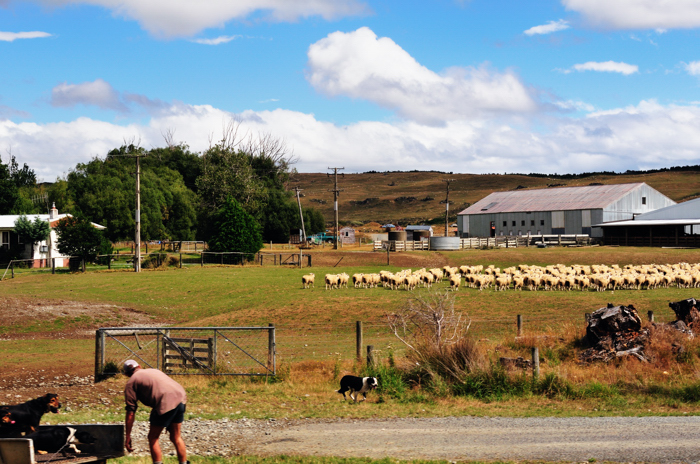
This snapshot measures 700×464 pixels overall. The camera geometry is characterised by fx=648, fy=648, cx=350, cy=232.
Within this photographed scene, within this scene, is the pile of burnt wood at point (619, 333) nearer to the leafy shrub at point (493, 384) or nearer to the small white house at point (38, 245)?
the leafy shrub at point (493, 384)

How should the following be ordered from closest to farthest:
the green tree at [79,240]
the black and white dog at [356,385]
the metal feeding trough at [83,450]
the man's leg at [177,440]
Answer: the metal feeding trough at [83,450] < the man's leg at [177,440] < the black and white dog at [356,385] < the green tree at [79,240]

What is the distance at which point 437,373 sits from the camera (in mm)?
15344

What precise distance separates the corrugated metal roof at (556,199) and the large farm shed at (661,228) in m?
4.74

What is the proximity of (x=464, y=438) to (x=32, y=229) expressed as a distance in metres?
53.8

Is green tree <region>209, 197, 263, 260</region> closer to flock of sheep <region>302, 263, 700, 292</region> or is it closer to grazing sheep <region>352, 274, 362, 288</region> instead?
grazing sheep <region>352, 274, 362, 288</region>

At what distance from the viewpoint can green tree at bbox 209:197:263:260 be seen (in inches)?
2286

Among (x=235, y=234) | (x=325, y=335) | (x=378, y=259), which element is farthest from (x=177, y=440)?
(x=235, y=234)

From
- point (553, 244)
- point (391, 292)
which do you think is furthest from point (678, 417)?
point (553, 244)

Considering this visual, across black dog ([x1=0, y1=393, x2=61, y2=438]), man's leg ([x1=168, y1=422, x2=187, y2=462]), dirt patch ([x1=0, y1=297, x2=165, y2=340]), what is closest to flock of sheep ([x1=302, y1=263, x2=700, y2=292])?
dirt patch ([x1=0, y1=297, x2=165, y2=340])

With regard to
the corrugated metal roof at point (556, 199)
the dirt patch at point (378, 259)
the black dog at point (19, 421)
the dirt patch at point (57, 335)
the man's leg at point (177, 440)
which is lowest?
the dirt patch at point (57, 335)

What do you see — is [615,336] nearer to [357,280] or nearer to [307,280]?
[357,280]

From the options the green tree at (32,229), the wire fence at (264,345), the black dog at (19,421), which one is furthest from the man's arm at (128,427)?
the green tree at (32,229)

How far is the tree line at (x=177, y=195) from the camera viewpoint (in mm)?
70500

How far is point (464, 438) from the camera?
1130 centimetres
